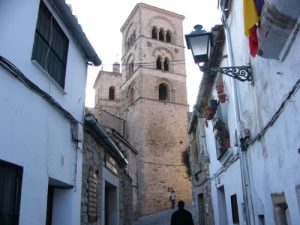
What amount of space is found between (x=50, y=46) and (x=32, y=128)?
1608 millimetres

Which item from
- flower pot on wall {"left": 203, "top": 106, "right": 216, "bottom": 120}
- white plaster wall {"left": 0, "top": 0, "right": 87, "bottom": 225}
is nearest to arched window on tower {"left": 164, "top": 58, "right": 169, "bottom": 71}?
flower pot on wall {"left": 203, "top": 106, "right": 216, "bottom": 120}

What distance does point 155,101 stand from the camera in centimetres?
3400

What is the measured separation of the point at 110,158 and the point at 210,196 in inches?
144

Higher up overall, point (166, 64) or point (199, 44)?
point (166, 64)

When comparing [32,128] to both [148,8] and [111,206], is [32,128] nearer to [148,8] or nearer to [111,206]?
[111,206]

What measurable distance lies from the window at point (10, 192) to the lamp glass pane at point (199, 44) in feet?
9.89

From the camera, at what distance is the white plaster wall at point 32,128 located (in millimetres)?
4441

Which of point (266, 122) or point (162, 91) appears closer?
point (266, 122)

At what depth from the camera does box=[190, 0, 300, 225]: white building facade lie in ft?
12.9

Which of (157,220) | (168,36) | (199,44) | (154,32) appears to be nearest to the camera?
(199,44)

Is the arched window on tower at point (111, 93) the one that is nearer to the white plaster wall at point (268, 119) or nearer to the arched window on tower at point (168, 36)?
the arched window on tower at point (168, 36)

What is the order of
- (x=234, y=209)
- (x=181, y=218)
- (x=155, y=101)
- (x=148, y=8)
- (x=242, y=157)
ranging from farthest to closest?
(x=148, y=8), (x=155, y=101), (x=234, y=209), (x=242, y=157), (x=181, y=218)

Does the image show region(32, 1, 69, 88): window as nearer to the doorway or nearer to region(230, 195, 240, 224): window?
the doorway

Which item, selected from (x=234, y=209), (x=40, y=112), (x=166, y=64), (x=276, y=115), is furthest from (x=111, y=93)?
(x=276, y=115)
